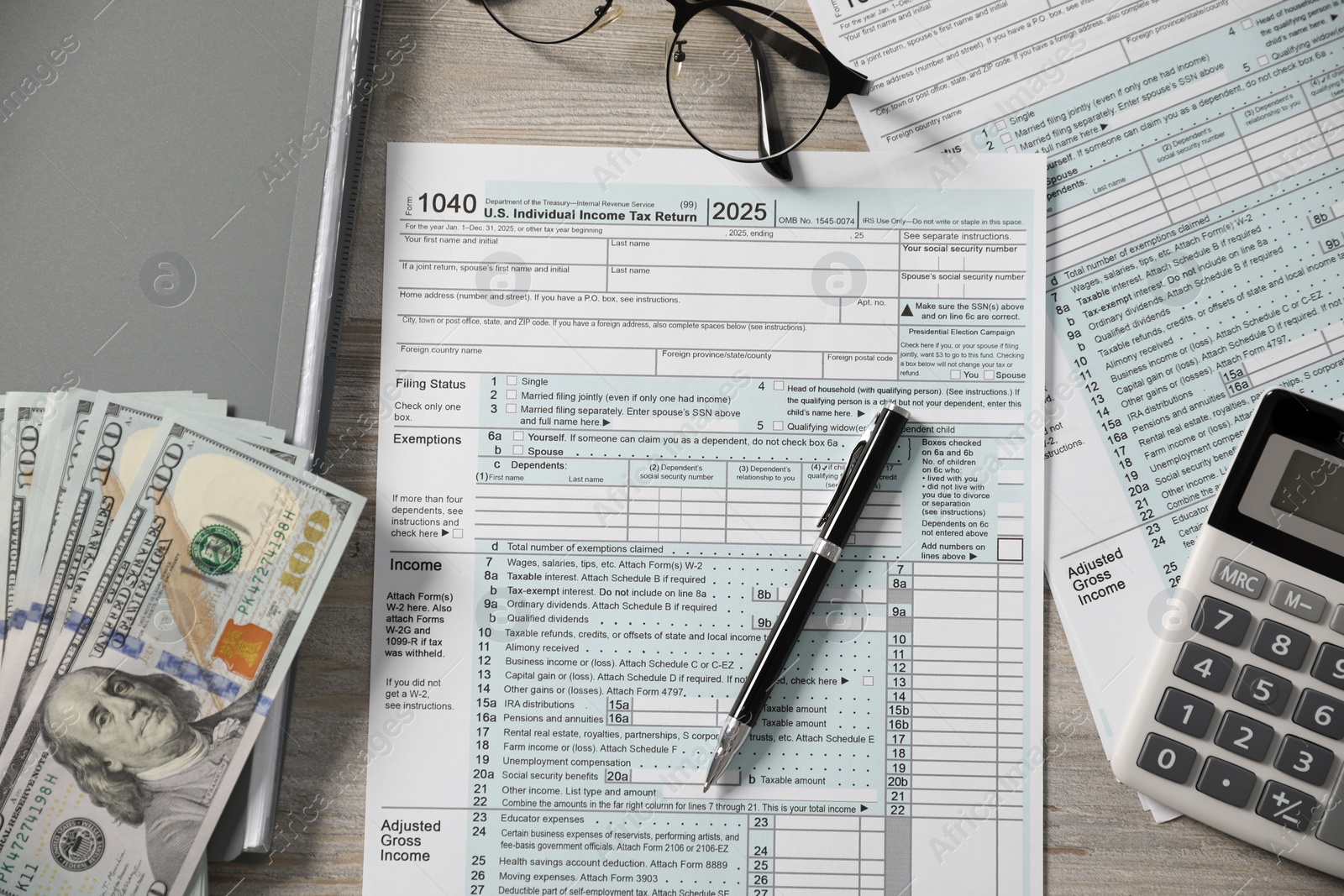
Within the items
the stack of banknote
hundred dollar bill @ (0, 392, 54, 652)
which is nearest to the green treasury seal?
the stack of banknote

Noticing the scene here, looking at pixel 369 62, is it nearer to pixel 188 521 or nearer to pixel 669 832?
pixel 188 521

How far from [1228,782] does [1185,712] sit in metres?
0.05

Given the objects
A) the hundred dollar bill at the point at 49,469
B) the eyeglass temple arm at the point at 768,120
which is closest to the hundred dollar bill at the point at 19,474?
the hundred dollar bill at the point at 49,469

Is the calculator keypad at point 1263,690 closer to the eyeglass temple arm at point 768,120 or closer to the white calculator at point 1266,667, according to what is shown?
the white calculator at point 1266,667

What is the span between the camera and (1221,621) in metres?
0.56

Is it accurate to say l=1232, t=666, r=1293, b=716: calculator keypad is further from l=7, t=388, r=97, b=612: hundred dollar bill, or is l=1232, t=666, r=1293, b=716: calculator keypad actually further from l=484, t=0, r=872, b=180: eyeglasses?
l=7, t=388, r=97, b=612: hundred dollar bill

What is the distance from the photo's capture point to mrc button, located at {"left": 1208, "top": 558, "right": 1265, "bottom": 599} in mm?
562

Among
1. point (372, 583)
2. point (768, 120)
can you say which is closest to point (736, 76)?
point (768, 120)

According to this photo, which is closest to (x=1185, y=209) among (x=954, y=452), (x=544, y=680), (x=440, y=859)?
(x=954, y=452)

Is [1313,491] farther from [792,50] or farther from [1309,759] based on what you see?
[792,50]

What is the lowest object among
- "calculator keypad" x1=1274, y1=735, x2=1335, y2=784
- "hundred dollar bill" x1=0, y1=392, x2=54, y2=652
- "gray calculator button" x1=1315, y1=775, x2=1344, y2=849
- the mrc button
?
"gray calculator button" x1=1315, y1=775, x2=1344, y2=849

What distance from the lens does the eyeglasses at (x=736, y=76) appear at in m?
0.60

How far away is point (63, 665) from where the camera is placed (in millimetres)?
552

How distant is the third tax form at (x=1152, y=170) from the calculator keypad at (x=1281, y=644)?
131mm
